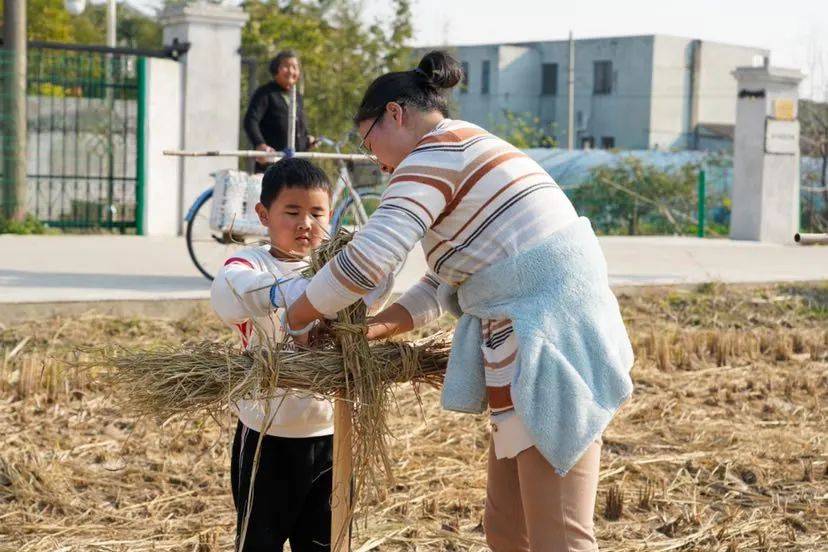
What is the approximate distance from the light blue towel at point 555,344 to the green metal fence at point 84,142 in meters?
10.5

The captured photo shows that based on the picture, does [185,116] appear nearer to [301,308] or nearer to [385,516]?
[385,516]

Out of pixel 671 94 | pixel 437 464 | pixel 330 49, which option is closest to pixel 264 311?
pixel 437 464

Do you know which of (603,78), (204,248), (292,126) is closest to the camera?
(292,126)

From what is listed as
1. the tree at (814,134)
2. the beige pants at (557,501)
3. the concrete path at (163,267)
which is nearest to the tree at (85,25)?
the concrete path at (163,267)

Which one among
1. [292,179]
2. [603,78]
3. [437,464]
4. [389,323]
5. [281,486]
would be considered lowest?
[437,464]

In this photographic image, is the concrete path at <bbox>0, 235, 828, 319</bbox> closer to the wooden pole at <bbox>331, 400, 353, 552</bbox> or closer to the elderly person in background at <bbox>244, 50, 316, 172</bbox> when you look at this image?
the elderly person in background at <bbox>244, 50, 316, 172</bbox>

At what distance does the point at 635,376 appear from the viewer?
652 centimetres

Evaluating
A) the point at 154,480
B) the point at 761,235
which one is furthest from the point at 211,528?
the point at 761,235

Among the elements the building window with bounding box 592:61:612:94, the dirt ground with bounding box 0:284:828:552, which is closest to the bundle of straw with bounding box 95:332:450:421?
the dirt ground with bounding box 0:284:828:552

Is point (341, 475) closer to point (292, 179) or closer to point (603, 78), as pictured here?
point (292, 179)

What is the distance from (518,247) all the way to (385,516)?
6.06 feet

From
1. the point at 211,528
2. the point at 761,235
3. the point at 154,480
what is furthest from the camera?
the point at 761,235

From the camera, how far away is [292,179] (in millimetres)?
3281

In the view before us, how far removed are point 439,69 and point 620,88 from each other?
1879 inches
